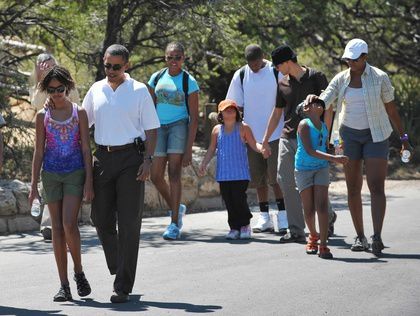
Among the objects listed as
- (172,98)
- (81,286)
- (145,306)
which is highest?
(172,98)

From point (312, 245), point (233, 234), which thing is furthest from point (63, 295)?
point (233, 234)

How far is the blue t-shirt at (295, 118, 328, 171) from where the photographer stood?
9884mm

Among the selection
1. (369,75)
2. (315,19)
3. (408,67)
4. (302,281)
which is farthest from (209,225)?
(408,67)

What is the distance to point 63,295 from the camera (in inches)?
301

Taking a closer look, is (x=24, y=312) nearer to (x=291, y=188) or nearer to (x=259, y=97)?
(x=291, y=188)

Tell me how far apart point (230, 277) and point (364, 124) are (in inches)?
85.7

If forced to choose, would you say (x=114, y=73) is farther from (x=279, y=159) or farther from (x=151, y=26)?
(x=151, y=26)

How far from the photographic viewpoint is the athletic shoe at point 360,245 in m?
10.1

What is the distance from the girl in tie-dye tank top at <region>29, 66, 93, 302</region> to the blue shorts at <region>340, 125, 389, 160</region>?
3155 mm

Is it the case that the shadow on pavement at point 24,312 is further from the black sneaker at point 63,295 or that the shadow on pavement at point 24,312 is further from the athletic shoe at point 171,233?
the athletic shoe at point 171,233

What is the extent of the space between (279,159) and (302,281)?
2.64 meters

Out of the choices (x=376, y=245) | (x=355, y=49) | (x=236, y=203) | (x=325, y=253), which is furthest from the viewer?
(x=236, y=203)

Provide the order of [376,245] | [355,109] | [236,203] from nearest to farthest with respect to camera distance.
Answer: [376,245] < [355,109] < [236,203]

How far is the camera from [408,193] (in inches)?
618
